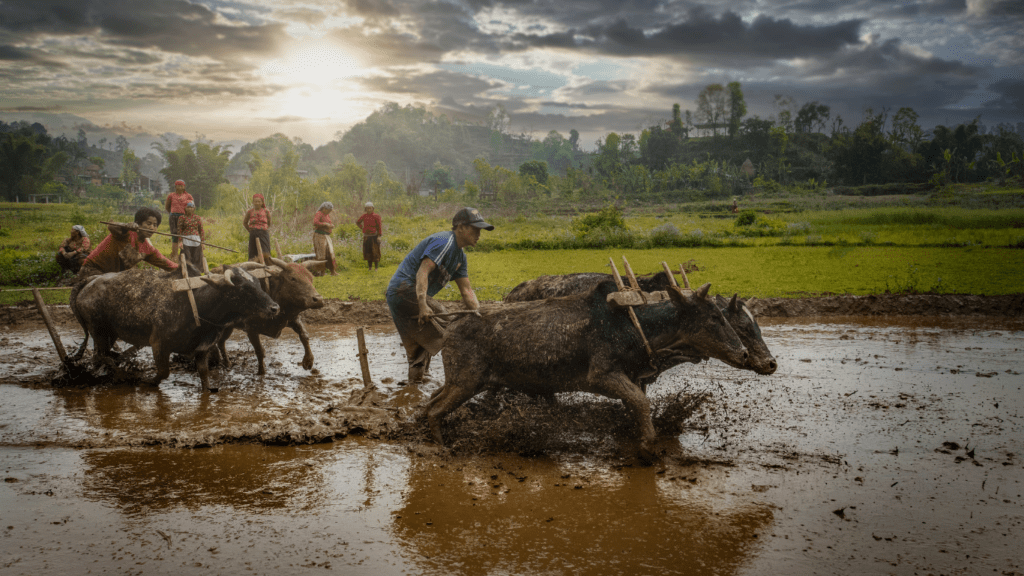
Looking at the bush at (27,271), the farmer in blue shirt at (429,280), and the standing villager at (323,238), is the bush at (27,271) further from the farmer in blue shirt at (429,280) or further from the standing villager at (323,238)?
the farmer in blue shirt at (429,280)

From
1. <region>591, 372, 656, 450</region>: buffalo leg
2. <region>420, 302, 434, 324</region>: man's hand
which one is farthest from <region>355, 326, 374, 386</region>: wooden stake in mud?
<region>591, 372, 656, 450</region>: buffalo leg

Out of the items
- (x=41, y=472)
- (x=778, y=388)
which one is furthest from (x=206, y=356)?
(x=778, y=388)

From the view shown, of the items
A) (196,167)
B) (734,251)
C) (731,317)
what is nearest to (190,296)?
(731,317)

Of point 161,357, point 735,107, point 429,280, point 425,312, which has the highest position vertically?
point 735,107

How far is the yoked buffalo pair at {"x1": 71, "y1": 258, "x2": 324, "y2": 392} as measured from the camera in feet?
24.8

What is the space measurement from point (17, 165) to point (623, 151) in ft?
180

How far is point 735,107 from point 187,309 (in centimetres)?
6743

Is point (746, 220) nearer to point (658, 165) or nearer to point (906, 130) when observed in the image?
point (906, 130)

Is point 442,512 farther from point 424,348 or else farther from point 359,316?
point 359,316

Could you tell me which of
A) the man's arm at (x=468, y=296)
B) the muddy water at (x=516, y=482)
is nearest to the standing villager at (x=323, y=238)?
the muddy water at (x=516, y=482)

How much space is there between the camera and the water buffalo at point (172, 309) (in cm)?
753

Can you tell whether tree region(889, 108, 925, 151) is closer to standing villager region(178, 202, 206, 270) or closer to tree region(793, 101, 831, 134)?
tree region(793, 101, 831, 134)

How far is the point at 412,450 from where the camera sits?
5520 millimetres

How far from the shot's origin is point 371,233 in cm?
1720
